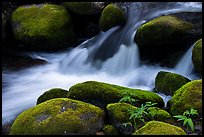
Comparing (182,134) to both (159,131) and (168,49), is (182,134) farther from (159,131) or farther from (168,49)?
(168,49)

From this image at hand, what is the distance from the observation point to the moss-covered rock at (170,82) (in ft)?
20.1

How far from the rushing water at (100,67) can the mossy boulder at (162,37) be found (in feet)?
0.90

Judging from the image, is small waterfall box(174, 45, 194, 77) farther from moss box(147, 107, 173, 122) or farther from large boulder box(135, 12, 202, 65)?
moss box(147, 107, 173, 122)

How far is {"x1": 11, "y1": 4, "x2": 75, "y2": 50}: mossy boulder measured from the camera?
32.9 ft

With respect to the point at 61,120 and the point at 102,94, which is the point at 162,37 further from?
the point at 61,120

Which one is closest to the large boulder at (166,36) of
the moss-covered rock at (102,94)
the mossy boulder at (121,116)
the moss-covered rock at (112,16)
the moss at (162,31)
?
the moss at (162,31)

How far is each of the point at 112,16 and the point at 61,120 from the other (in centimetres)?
575

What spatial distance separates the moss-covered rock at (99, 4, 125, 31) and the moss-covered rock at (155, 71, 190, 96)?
367 centimetres

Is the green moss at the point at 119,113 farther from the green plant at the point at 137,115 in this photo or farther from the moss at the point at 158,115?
the moss at the point at 158,115

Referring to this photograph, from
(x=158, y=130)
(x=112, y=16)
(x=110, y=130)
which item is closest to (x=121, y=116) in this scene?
(x=110, y=130)

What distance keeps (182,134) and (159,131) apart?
291 millimetres

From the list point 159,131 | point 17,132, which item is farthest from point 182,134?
point 17,132

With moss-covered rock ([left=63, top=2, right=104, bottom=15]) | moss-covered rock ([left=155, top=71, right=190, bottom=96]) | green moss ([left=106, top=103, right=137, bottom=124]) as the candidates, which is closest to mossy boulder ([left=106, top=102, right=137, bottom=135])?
green moss ([left=106, top=103, right=137, bottom=124])

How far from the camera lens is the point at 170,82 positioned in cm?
618
